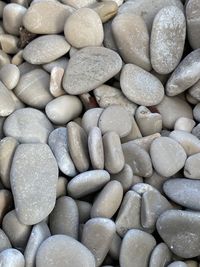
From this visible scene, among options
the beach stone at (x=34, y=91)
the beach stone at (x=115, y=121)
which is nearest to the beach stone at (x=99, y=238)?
the beach stone at (x=115, y=121)

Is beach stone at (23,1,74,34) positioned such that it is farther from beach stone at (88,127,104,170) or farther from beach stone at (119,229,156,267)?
beach stone at (119,229,156,267)

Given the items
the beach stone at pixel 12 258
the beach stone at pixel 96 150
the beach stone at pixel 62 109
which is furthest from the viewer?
the beach stone at pixel 62 109

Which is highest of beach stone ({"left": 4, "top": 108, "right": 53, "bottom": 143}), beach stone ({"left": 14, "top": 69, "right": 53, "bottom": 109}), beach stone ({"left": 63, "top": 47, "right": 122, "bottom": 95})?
beach stone ({"left": 63, "top": 47, "right": 122, "bottom": 95})

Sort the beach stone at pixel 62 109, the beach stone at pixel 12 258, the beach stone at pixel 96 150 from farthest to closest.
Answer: the beach stone at pixel 62 109, the beach stone at pixel 96 150, the beach stone at pixel 12 258

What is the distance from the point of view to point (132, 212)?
847mm

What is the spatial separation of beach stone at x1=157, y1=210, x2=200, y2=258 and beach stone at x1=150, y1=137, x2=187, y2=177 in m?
0.11

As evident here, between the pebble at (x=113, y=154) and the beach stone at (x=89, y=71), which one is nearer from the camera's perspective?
the pebble at (x=113, y=154)

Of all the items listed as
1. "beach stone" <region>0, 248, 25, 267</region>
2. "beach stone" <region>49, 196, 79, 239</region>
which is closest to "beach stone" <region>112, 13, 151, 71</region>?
"beach stone" <region>49, 196, 79, 239</region>

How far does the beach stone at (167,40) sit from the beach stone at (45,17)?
217mm

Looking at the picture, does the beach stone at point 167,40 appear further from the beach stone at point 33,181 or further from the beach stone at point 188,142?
the beach stone at point 33,181

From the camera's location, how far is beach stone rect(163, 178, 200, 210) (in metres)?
0.84

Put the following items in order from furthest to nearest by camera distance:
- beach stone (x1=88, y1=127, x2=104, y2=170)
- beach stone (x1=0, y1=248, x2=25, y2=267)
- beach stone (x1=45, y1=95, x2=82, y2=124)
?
beach stone (x1=45, y1=95, x2=82, y2=124), beach stone (x1=88, y1=127, x2=104, y2=170), beach stone (x1=0, y1=248, x2=25, y2=267)

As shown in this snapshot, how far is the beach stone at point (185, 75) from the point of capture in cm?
95

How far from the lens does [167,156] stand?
0.91 meters
